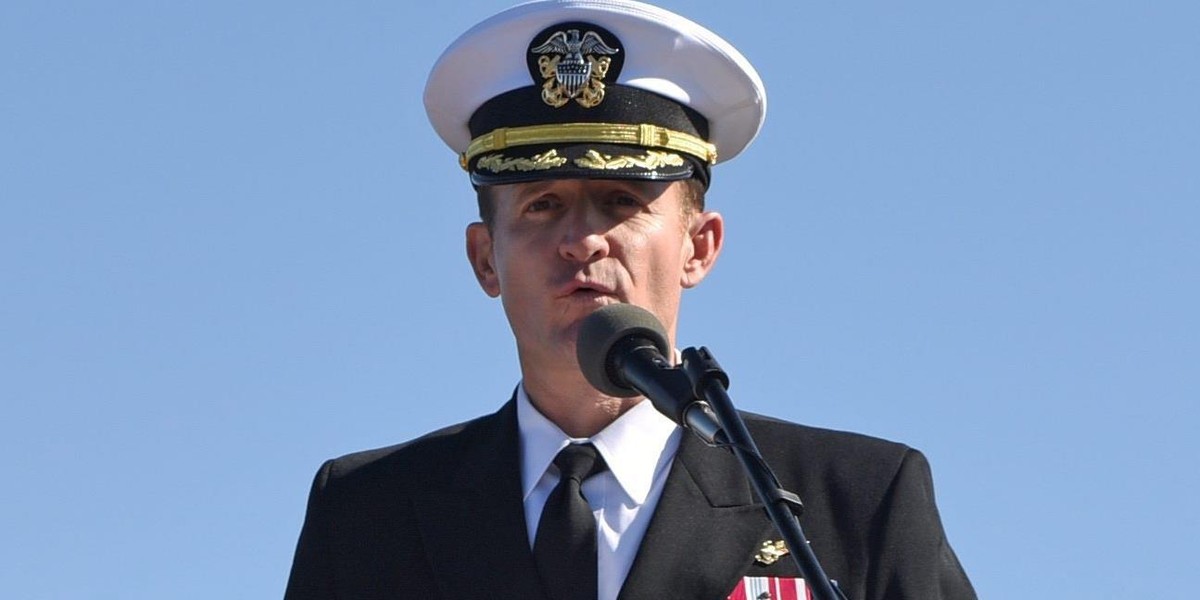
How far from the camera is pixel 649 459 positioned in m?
6.49

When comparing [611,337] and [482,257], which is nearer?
[611,337]

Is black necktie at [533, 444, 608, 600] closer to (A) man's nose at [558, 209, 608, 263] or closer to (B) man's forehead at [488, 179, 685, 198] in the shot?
(A) man's nose at [558, 209, 608, 263]

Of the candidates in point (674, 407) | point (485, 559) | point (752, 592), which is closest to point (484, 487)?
point (485, 559)

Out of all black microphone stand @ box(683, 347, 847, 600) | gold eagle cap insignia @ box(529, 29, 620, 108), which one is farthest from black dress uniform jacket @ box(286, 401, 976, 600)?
black microphone stand @ box(683, 347, 847, 600)

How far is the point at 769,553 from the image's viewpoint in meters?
6.21

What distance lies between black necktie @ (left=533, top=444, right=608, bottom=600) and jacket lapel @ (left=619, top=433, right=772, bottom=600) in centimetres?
13

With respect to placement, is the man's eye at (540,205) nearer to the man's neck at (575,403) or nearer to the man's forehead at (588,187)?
the man's forehead at (588,187)

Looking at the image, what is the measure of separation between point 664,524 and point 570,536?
0.28m

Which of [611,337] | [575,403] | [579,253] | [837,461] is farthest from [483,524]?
[611,337]

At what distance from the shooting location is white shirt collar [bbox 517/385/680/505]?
6.44 m

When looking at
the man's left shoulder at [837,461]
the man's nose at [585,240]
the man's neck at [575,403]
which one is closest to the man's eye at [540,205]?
the man's nose at [585,240]

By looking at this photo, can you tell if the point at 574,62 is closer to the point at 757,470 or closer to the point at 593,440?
the point at 593,440

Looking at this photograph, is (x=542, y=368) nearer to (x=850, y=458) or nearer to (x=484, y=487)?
(x=484, y=487)

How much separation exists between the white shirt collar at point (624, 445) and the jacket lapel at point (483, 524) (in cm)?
5
